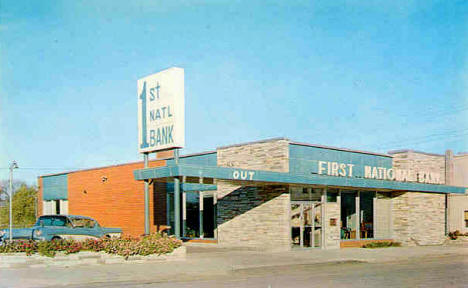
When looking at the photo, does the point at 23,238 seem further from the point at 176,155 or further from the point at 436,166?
the point at 436,166

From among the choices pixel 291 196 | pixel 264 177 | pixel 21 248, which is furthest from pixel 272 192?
pixel 21 248

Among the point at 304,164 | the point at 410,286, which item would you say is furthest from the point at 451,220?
the point at 410,286

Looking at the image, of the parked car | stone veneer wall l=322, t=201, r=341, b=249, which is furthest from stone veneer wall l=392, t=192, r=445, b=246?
the parked car

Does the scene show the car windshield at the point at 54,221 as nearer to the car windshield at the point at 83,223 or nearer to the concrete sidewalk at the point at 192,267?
the car windshield at the point at 83,223

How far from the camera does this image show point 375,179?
1056 inches

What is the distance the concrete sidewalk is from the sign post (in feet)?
7.60

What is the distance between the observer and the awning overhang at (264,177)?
18.9 metres

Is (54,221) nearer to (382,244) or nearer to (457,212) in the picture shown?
(382,244)

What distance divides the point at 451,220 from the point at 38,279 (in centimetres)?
2728

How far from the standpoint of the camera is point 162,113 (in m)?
20.0

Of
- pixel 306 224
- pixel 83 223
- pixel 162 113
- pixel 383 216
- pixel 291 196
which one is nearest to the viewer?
pixel 162 113

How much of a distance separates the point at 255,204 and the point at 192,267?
A: 26.8 ft

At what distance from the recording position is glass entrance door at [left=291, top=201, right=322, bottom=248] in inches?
947

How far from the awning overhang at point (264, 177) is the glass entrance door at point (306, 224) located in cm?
151
